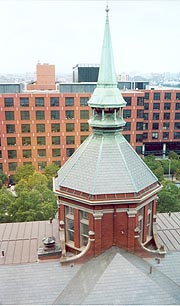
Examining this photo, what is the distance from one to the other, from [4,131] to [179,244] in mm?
51706

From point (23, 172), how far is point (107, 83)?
149 feet

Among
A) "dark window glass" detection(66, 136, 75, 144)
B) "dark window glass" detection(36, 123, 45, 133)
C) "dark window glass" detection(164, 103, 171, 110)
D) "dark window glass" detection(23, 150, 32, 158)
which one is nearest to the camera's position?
"dark window glass" detection(36, 123, 45, 133)

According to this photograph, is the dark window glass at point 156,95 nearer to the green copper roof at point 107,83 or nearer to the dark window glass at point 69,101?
the dark window glass at point 69,101

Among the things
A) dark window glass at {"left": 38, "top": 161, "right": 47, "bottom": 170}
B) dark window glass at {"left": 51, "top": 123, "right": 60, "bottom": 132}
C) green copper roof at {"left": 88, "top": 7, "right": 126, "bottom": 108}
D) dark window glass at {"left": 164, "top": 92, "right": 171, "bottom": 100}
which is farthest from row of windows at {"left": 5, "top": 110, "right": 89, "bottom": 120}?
green copper roof at {"left": 88, "top": 7, "right": 126, "bottom": 108}

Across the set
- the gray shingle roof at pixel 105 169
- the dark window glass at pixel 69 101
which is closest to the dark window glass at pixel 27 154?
the dark window glass at pixel 69 101

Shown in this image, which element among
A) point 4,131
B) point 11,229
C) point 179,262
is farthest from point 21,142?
point 179,262

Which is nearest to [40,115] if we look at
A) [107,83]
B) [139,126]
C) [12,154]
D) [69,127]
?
[69,127]

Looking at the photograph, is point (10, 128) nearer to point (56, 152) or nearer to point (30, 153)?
point (30, 153)

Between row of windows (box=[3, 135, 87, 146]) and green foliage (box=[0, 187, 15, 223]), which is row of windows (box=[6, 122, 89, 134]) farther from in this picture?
green foliage (box=[0, 187, 15, 223])

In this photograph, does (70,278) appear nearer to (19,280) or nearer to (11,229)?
(19,280)

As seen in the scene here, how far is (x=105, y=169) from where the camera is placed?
19812 millimetres

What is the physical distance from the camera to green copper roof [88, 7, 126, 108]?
66.1 feet

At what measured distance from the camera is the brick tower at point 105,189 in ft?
63.6

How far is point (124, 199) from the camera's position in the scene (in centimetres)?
1916
